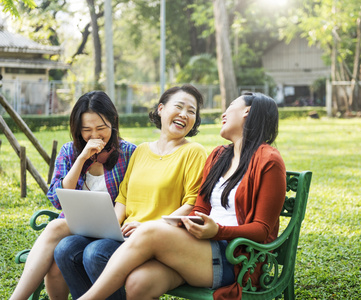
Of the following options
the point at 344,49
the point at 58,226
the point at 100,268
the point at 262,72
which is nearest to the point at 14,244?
the point at 58,226

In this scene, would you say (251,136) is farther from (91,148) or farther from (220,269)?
(91,148)

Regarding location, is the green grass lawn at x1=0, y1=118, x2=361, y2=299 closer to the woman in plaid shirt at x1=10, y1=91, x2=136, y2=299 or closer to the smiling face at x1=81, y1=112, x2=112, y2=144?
the woman in plaid shirt at x1=10, y1=91, x2=136, y2=299

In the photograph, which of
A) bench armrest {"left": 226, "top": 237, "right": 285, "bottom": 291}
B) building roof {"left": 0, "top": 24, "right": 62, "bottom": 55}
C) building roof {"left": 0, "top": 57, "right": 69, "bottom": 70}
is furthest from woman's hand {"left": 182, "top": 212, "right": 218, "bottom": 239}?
building roof {"left": 0, "top": 24, "right": 62, "bottom": 55}

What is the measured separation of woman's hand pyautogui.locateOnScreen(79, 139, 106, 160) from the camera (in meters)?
3.24

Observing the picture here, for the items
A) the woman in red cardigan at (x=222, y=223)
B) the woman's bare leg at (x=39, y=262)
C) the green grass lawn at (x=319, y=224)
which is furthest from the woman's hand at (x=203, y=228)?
the green grass lawn at (x=319, y=224)

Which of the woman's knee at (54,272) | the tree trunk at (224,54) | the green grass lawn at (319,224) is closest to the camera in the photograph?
the woman's knee at (54,272)

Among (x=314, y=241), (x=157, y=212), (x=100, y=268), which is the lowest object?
(x=314, y=241)

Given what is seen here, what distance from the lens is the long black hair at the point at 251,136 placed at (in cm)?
285

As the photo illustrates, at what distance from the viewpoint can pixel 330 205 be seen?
6984 millimetres

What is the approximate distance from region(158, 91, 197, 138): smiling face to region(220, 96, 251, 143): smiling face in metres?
0.37

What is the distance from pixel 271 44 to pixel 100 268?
40496 millimetres

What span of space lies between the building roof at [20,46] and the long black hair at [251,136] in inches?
→ 988

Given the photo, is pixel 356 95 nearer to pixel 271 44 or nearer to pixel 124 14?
pixel 271 44

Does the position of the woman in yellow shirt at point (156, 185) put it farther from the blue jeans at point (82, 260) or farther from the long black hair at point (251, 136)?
the long black hair at point (251, 136)
